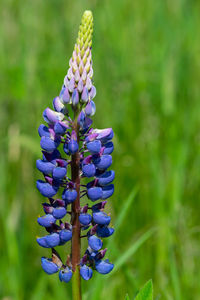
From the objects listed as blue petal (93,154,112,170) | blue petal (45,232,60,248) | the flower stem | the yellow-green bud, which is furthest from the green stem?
the yellow-green bud

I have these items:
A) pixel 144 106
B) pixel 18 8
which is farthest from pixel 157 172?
pixel 18 8

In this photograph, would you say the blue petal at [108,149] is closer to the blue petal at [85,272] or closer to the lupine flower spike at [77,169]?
the lupine flower spike at [77,169]

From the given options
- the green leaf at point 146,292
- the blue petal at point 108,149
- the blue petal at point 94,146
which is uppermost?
the blue petal at point 94,146

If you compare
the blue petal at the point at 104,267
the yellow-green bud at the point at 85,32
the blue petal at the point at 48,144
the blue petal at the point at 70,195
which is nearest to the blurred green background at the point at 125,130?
the blue petal at the point at 104,267

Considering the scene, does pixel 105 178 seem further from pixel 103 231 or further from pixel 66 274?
pixel 66 274

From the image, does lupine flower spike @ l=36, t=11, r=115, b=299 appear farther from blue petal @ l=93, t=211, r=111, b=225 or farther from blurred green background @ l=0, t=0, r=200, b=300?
blurred green background @ l=0, t=0, r=200, b=300

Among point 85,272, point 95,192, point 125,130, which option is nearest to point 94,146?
point 95,192

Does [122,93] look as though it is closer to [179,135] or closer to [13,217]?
[179,135]
